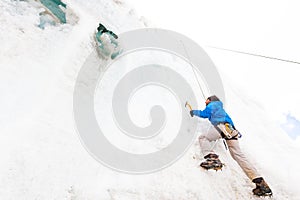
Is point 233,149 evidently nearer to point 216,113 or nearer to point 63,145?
point 216,113

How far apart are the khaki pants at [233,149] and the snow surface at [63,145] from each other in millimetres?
481

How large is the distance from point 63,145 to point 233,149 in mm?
4234

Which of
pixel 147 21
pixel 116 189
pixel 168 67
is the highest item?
pixel 147 21

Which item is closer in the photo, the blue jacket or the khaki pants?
the khaki pants

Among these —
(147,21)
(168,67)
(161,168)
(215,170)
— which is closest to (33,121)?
(161,168)

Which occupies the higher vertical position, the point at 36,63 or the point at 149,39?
the point at 149,39

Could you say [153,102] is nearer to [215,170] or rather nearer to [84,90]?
[84,90]

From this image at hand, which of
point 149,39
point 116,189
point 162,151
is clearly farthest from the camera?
point 149,39

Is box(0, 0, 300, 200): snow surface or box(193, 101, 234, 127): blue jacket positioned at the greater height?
box(193, 101, 234, 127): blue jacket

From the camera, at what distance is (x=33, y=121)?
6891 mm

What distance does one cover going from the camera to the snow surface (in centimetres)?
566

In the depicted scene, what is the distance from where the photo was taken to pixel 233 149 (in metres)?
7.12

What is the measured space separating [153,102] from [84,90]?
2687 mm

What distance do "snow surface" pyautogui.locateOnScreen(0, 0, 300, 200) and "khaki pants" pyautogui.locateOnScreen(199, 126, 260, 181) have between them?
1.58ft
